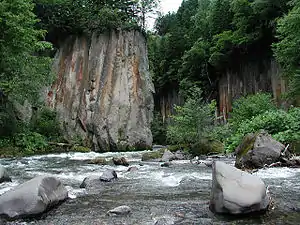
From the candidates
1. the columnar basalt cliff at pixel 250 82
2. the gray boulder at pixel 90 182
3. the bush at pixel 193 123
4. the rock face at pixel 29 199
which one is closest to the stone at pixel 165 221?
the rock face at pixel 29 199

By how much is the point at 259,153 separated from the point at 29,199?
283 inches

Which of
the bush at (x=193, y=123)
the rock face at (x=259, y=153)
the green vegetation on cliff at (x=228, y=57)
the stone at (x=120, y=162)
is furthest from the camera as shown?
the bush at (x=193, y=123)

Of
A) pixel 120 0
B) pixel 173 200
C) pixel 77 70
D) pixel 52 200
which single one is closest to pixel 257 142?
pixel 173 200

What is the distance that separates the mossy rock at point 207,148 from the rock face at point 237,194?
1117cm

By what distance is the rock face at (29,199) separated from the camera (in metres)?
4.97

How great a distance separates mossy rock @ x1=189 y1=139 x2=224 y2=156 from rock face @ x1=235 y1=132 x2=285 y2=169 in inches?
232

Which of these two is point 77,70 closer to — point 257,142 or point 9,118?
point 9,118

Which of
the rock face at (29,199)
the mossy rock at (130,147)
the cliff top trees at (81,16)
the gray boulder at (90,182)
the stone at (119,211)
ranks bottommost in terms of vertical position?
the mossy rock at (130,147)

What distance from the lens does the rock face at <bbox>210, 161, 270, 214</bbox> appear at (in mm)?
4801

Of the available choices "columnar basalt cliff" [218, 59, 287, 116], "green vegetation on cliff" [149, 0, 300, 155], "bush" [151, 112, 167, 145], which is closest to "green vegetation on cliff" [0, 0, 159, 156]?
"green vegetation on cliff" [149, 0, 300, 155]

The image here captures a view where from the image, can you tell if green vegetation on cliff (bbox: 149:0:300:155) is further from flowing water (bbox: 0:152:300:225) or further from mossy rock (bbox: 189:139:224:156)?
flowing water (bbox: 0:152:300:225)

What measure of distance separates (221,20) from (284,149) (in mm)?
21687

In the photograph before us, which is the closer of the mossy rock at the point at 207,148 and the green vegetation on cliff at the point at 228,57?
the green vegetation on cliff at the point at 228,57

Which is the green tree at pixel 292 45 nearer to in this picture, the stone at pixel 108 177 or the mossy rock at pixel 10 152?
the stone at pixel 108 177
